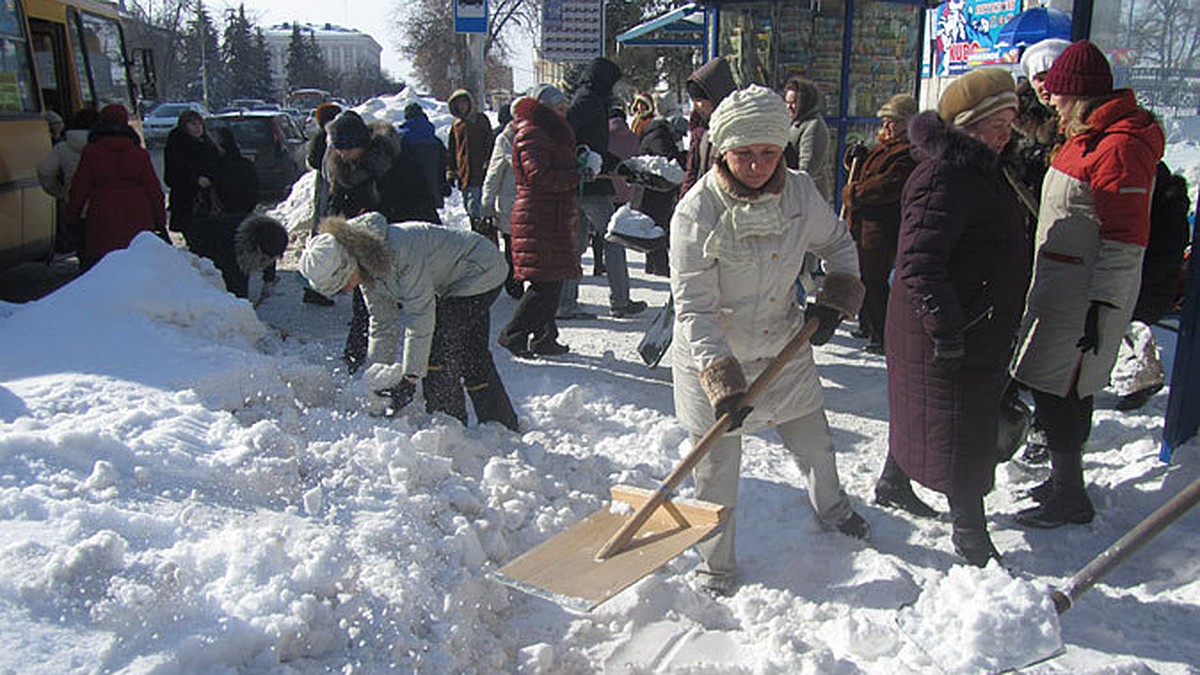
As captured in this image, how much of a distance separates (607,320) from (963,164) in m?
4.46

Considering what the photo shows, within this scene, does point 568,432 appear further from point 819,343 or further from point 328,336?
point 328,336

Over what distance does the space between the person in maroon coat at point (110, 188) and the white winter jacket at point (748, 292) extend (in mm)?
5343

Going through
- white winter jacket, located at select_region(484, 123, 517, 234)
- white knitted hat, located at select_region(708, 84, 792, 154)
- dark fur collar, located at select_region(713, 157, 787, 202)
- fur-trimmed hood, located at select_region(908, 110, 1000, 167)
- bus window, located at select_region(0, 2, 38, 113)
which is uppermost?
bus window, located at select_region(0, 2, 38, 113)

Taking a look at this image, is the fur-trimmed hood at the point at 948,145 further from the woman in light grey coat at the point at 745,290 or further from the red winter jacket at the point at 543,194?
the red winter jacket at the point at 543,194

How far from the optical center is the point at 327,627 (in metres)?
2.75

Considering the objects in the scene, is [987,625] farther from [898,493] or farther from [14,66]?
[14,66]

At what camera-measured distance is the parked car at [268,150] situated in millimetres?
16969

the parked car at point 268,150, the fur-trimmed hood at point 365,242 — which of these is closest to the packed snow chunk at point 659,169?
the fur-trimmed hood at point 365,242

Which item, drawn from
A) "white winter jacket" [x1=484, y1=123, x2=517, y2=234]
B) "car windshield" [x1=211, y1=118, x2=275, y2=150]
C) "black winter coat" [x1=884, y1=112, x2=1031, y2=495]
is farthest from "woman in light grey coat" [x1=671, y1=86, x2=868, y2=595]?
"car windshield" [x1=211, y1=118, x2=275, y2=150]

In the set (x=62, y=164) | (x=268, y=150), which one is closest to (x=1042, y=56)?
(x=62, y=164)

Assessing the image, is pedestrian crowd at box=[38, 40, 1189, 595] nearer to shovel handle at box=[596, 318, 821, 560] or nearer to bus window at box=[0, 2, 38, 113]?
shovel handle at box=[596, 318, 821, 560]

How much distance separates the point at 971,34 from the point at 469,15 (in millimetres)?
7152

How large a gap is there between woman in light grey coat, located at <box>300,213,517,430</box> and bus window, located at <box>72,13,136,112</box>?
8.28 metres

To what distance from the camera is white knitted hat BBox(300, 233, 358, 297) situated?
3691 mm
